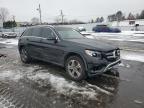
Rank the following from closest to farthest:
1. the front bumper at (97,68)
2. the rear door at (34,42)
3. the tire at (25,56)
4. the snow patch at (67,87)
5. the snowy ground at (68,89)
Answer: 1. the snowy ground at (68,89)
2. the snow patch at (67,87)
3. the front bumper at (97,68)
4. the rear door at (34,42)
5. the tire at (25,56)

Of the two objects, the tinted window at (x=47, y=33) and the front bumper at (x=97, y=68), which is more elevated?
the tinted window at (x=47, y=33)

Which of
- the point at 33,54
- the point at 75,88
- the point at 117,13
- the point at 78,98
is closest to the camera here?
the point at 78,98

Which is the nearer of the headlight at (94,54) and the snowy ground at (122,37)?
the headlight at (94,54)

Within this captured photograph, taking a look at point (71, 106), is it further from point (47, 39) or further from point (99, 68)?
point (47, 39)

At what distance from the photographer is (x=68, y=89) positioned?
205 inches

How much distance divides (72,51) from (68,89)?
123 cm

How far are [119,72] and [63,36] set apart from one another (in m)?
2.38

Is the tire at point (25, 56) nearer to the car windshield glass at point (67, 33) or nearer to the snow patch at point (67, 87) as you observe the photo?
the snow patch at point (67, 87)

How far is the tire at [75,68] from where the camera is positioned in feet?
18.6

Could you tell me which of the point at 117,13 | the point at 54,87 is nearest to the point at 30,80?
the point at 54,87

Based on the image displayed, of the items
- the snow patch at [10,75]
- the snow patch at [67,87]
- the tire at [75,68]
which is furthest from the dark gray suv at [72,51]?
the snow patch at [10,75]

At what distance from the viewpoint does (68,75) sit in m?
6.38

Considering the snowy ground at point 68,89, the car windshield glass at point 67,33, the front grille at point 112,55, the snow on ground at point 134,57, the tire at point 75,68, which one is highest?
the car windshield glass at point 67,33

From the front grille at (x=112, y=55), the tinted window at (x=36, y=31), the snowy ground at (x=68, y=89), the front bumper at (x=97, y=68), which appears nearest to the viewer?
the snowy ground at (x=68, y=89)
